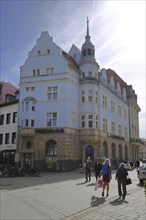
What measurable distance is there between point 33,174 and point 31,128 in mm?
11238

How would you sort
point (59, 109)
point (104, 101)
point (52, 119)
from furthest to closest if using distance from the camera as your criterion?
point (104, 101) → point (52, 119) → point (59, 109)

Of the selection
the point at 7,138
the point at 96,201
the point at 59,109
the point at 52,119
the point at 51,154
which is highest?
the point at 59,109

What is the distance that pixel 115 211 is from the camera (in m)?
9.60

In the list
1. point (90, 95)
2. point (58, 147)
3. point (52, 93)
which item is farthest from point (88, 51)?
point (58, 147)

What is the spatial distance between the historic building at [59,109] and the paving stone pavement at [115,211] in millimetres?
24852

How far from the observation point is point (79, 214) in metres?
9.32

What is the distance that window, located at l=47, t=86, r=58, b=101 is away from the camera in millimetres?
38562

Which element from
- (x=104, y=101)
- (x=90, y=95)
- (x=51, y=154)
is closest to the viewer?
(x=51, y=154)

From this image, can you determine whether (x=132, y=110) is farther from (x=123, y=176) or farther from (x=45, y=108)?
(x=123, y=176)

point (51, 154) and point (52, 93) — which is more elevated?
point (52, 93)

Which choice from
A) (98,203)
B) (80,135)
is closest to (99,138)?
(80,135)

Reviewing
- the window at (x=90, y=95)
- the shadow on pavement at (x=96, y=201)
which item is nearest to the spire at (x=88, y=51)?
the window at (x=90, y=95)

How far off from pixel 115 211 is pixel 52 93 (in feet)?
98.7

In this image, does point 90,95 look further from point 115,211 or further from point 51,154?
point 115,211
